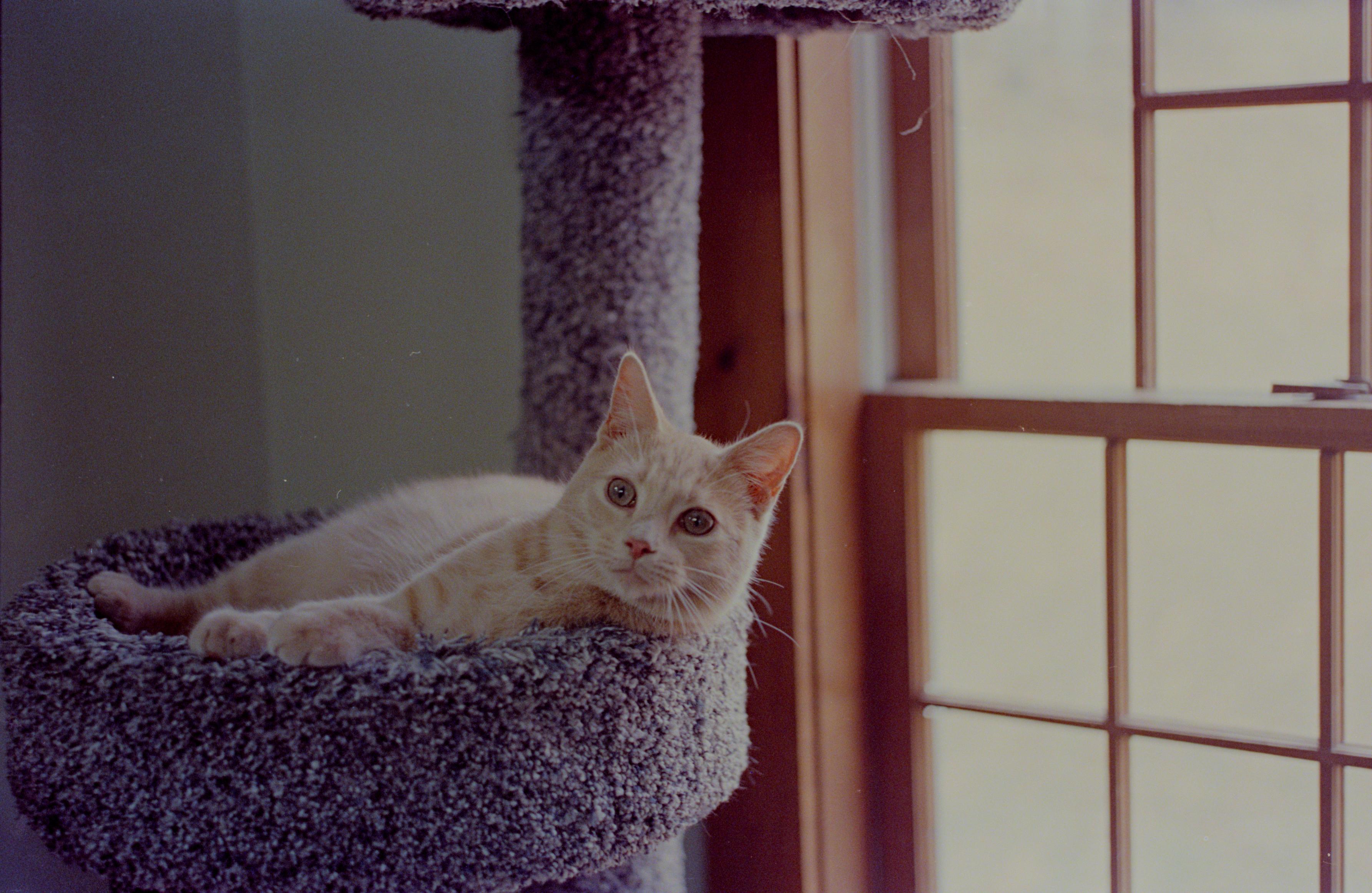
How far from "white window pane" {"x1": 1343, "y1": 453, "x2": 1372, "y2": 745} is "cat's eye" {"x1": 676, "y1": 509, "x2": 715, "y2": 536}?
617 mm

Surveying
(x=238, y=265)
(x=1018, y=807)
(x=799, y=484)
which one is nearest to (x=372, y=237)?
(x=238, y=265)

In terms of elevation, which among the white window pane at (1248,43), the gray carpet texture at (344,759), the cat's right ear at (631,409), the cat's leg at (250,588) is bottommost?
the gray carpet texture at (344,759)

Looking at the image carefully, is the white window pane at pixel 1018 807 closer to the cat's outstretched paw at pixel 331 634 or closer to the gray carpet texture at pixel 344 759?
the gray carpet texture at pixel 344 759

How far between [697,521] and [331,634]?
1.03 ft

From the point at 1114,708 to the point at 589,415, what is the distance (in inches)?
26.0

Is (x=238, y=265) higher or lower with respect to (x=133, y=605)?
higher

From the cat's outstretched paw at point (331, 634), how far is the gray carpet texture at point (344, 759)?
0.02 m

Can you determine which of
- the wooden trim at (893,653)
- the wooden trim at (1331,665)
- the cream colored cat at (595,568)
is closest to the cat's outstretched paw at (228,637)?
the cream colored cat at (595,568)

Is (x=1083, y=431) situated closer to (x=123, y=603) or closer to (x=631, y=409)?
(x=631, y=409)

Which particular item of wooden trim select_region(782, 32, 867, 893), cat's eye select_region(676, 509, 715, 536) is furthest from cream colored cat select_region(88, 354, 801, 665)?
wooden trim select_region(782, 32, 867, 893)

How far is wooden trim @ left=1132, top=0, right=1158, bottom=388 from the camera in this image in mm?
1144

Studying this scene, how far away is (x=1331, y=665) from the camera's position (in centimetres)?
108

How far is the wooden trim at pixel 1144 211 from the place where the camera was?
3.75ft

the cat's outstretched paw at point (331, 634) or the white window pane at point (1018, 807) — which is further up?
the cat's outstretched paw at point (331, 634)
